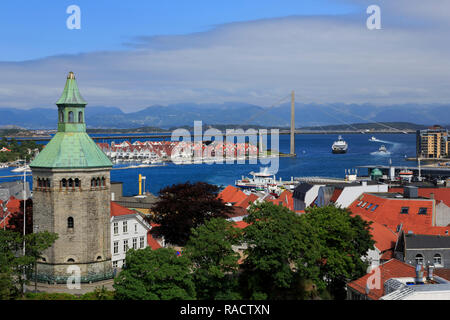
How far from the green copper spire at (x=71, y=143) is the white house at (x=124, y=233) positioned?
552 cm

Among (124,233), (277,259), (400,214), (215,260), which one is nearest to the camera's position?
(277,259)

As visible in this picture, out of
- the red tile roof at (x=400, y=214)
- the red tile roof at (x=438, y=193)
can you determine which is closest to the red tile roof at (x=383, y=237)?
the red tile roof at (x=400, y=214)

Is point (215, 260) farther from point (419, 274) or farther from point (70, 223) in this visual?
point (70, 223)

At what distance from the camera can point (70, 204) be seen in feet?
92.0

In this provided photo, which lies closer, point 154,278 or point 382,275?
point 154,278

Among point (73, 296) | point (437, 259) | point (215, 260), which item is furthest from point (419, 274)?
point (73, 296)

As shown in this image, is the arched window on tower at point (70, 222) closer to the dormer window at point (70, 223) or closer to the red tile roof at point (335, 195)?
the dormer window at point (70, 223)

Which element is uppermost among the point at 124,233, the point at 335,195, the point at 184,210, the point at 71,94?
the point at 71,94

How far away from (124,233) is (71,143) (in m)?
7.37

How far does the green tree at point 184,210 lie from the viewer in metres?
35.2

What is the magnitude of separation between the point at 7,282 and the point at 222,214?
50.9 ft

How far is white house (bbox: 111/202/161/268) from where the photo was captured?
3334 centimetres
